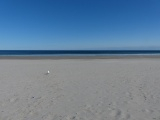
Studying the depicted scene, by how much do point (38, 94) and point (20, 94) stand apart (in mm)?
630

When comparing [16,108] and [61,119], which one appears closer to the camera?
[61,119]

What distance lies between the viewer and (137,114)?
16.0 ft

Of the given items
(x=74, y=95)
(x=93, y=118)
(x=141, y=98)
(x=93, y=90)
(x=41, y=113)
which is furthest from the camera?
(x=93, y=90)

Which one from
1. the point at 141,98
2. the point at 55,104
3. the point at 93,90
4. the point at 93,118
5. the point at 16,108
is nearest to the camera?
the point at 93,118

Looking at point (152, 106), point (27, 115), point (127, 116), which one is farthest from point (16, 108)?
point (152, 106)

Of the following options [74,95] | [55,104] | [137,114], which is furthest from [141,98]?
[55,104]

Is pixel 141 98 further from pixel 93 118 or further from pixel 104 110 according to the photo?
pixel 93 118

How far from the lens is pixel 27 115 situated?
4855 millimetres

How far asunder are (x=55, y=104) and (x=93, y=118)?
1579 millimetres

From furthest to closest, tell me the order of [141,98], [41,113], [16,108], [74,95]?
[74,95] → [141,98] → [16,108] → [41,113]

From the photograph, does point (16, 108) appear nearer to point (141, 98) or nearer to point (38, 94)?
point (38, 94)

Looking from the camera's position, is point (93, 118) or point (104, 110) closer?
point (93, 118)

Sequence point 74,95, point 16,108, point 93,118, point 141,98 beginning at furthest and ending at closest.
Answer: point 74,95 → point 141,98 → point 16,108 → point 93,118

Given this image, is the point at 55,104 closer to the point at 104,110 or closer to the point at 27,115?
the point at 27,115
